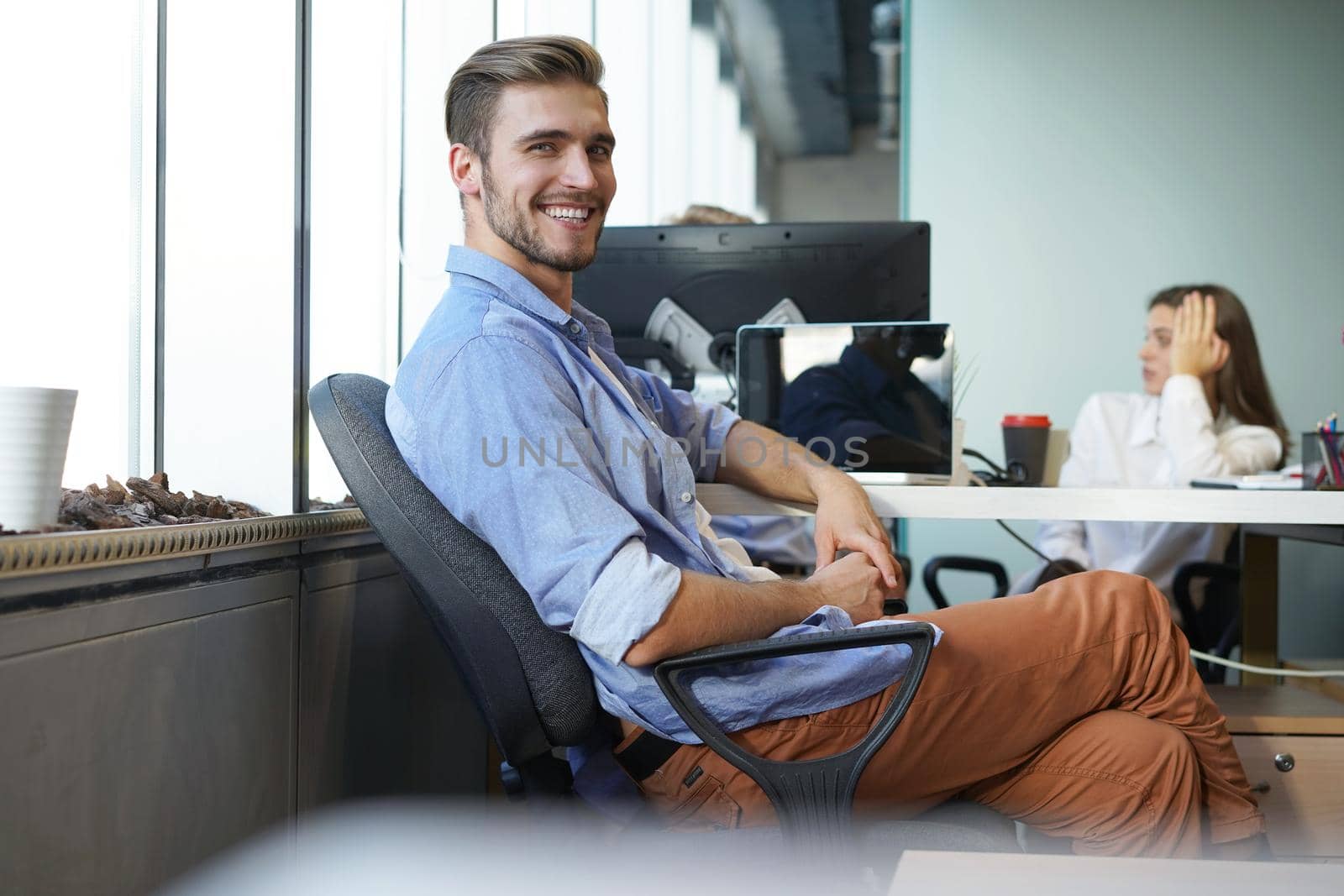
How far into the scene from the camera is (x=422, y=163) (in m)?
2.36

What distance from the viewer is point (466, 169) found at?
4.99 ft

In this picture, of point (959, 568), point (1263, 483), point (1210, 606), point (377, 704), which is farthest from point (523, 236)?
point (1210, 606)

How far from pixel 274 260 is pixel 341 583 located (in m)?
0.45

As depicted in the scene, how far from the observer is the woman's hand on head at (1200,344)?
3.18m

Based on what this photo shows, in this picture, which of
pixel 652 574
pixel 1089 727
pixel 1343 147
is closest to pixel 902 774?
pixel 1089 727

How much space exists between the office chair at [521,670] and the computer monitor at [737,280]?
0.97m

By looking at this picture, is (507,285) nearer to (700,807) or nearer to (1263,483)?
(700,807)

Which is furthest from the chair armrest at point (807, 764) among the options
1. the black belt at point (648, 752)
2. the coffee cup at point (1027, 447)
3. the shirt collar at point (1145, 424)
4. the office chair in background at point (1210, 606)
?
the shirt collar at point (1145, 424)

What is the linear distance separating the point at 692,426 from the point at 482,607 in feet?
2.20

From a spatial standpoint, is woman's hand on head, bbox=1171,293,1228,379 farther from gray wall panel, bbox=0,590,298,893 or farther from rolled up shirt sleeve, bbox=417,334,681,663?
gray wall panel, bbox=0,590,298,893

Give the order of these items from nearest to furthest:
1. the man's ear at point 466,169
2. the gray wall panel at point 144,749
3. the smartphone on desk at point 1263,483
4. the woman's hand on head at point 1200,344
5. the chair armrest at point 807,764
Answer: the gray wall panel at point 144,749, the chair armrest at point 807,764, the man's ear at point 466,169, the smartphone on desk at point 1263,483, the woman's hand on head at point 1200,344

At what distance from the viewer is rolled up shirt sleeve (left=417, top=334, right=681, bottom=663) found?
1088 mm

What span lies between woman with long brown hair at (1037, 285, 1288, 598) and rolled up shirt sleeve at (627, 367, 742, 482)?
60.3 inches

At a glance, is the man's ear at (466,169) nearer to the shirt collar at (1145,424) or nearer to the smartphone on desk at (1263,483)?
the smartphone on desk at (1263,483)
